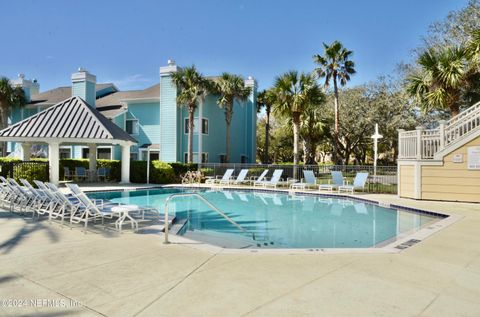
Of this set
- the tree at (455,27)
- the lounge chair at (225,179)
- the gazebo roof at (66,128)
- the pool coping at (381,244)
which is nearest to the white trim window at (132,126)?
the gazebo roof at (66,128)

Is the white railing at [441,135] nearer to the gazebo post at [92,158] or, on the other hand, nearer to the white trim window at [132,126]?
the gazebo post at [92,158]

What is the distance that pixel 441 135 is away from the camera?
13.5 meters

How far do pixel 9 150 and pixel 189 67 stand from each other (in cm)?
1999

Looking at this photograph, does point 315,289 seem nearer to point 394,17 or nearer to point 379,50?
point 394,17

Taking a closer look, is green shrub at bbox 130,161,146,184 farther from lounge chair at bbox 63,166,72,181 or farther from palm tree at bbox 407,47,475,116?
palm tree at bbox 407,47,475,116

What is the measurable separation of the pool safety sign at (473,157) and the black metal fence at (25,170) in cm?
1974

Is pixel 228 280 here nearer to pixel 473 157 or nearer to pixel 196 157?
pixel 473 157

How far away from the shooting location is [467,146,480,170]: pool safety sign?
41.4 ft

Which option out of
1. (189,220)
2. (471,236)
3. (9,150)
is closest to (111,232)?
(189,220)

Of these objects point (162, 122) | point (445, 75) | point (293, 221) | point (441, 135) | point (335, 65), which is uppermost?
point (335, 65)

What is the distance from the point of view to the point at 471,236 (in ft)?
23.3

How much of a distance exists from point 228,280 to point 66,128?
17.5 metres

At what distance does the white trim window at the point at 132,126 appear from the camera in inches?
1127

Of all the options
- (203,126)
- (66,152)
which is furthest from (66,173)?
(203,126)
